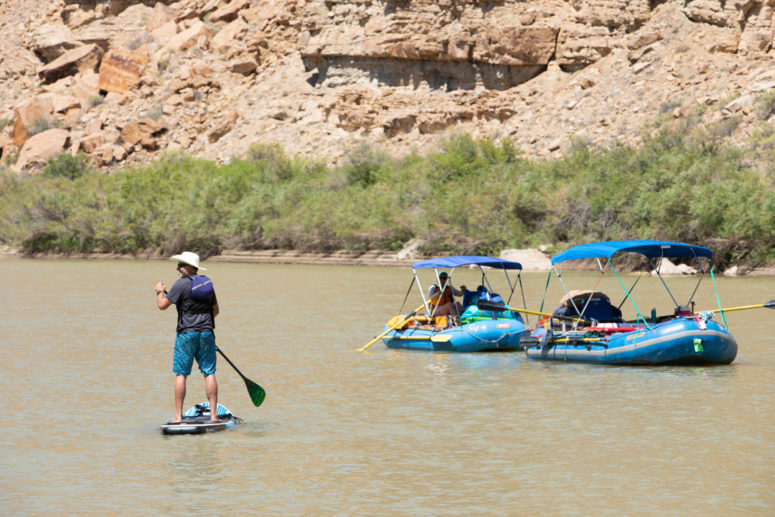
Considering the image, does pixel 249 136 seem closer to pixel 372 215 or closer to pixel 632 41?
pixel 372 215

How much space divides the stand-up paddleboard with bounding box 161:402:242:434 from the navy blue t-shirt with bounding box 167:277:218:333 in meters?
1.02

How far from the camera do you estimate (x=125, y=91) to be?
83312 mm

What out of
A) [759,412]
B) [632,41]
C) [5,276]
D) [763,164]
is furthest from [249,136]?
[759,412]

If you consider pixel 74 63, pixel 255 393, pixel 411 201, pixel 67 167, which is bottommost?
pixel 255 393

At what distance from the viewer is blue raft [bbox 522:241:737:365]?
16734mm

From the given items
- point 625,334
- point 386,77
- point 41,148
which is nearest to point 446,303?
point 625,334

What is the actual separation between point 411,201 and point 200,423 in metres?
47.4

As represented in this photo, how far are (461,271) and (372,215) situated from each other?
10.6 metres

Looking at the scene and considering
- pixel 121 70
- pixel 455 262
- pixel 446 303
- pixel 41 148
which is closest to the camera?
pixel 446 303

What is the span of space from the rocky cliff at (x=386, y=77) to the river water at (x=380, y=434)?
1467 inches

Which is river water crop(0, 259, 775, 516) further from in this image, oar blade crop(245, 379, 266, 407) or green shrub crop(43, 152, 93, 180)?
green shrub crop(43, 152, 93, 180)

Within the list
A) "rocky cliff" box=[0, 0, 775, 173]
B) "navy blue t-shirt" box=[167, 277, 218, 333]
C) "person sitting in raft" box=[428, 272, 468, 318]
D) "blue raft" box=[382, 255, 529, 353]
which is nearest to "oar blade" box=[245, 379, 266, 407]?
"navy blue t-shirt" box=[167, 277, 218, 333]

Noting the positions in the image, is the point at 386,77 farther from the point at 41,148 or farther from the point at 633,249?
the point at 633,249

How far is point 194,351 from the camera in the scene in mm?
11500
